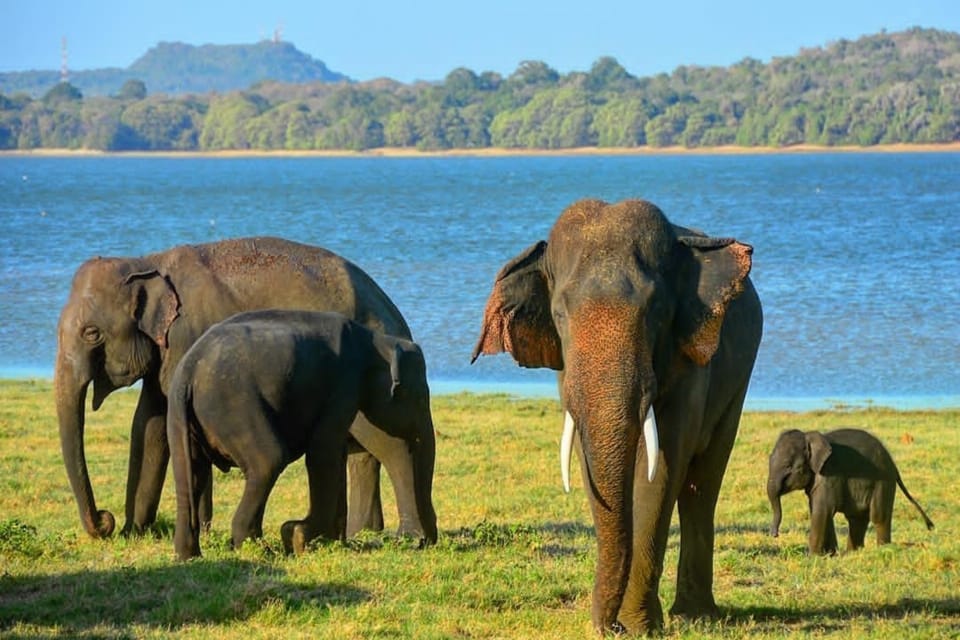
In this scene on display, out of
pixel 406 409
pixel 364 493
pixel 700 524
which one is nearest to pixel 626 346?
pixel 700 524

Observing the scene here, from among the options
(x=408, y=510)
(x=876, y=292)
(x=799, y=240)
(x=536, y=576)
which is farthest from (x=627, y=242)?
(x=799, y=240)

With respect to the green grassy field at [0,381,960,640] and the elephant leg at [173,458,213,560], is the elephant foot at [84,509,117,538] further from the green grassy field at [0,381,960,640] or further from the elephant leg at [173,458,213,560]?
the elephant leg at [173,458,213,560]

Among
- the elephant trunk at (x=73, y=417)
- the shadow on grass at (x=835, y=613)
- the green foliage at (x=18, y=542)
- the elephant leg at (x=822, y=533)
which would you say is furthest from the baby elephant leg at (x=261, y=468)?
the elephant leg at (x=822, y=533)

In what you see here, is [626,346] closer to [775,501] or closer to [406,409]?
[406,409]

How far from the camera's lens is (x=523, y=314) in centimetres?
814

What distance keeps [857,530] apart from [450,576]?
4668 millimetres

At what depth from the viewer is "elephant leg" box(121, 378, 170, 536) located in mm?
11742

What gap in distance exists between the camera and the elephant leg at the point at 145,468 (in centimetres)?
1174

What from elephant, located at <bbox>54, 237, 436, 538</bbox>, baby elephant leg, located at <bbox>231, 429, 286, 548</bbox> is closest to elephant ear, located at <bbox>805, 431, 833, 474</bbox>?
elephant, located at <bbox>54, 237, 436, 538</bbox>

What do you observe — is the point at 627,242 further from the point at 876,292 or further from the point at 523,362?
the point at 876,292

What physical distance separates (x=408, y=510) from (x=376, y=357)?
1.15 m

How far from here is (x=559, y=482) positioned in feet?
50.9

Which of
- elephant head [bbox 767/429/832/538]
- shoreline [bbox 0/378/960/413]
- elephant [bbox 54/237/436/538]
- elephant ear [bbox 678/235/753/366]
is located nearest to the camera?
elephant ear [bbox 678/235/753/366]

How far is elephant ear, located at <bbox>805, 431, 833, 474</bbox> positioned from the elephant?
10.2 feet
